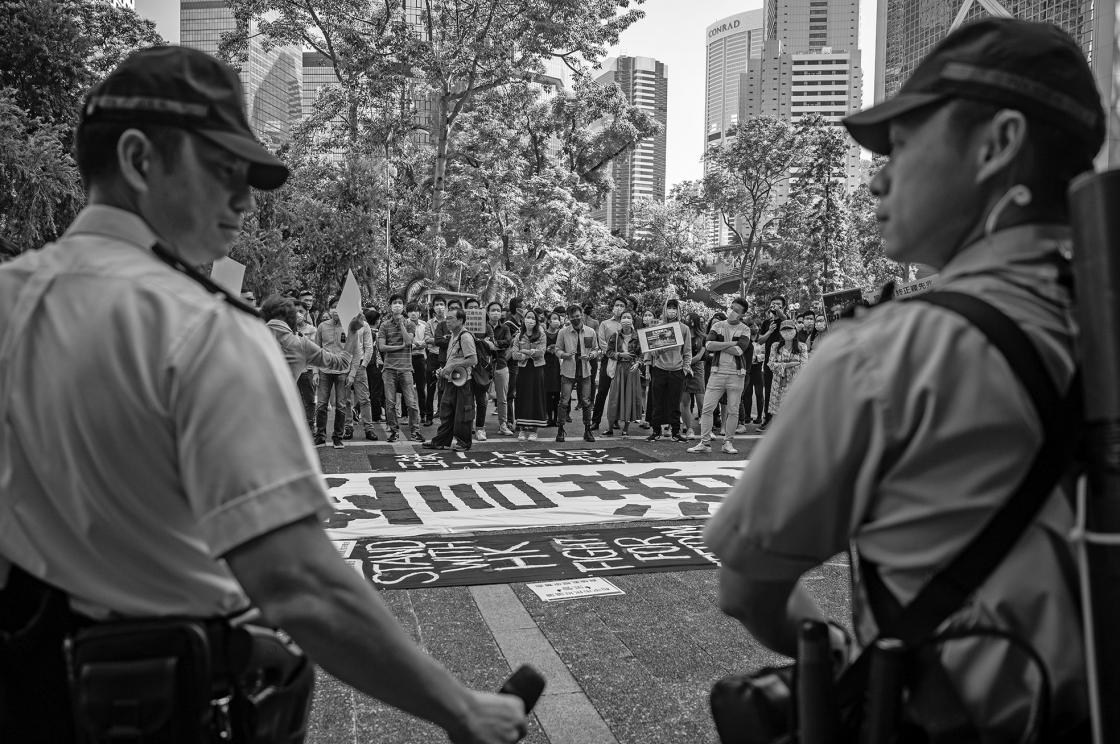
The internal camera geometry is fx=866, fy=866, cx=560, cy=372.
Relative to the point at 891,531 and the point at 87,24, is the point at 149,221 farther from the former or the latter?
the point at 87,24

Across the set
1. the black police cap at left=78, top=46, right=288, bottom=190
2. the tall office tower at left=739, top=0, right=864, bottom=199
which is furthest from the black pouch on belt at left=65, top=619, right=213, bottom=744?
the tall office tower at left=739, top=0, right=864, bottom=199

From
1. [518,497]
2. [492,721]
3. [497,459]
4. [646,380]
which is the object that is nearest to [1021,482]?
[492,721]

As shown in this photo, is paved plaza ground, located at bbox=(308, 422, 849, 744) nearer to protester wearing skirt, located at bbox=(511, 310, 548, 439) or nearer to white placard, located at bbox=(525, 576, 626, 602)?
white placard, located at bbox=(525, 576, 626, 602)

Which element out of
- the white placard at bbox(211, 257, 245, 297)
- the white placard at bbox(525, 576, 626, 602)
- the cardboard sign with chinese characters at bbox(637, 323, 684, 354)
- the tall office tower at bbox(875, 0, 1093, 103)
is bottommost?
the white placard at bbox(525, 576, 626, 602)

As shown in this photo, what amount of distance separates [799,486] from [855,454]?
0.09m

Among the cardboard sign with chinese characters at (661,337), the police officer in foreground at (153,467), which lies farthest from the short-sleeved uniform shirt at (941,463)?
the cardboard sign with chinese characters at (661,337)

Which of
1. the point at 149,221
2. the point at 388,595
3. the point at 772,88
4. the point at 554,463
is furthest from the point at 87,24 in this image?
the point at 772,88

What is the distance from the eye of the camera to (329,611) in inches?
46.9

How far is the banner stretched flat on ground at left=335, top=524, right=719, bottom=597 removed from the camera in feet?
16.9

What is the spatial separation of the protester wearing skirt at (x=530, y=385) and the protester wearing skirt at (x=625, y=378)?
1111mm

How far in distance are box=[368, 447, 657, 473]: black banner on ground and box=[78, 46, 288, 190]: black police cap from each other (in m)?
7.94

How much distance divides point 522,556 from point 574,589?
0.86m

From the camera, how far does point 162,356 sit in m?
1.21

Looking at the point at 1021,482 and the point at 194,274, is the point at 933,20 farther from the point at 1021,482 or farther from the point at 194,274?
the point at 194,274
